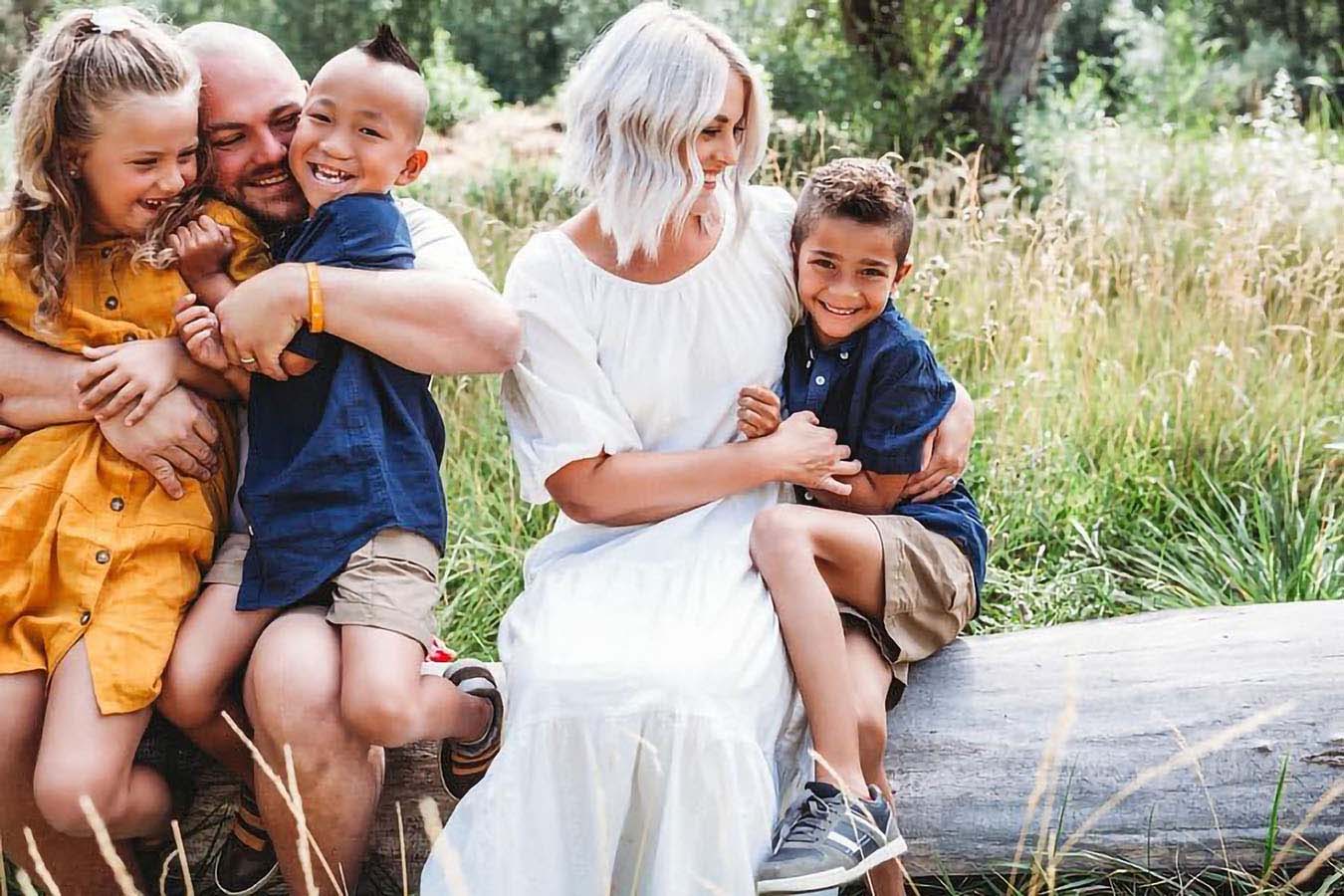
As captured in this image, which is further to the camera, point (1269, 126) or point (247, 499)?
point (1269, 126)

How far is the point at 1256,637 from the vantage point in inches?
108

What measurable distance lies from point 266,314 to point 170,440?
1.05 ft

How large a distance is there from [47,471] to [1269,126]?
4.98 m

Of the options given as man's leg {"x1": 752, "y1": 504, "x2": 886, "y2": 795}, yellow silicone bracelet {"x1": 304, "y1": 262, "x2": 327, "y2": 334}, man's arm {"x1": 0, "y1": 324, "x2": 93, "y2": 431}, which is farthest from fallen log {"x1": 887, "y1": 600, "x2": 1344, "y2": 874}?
man's arm {"x1": 0, "y1": 324, "x2": 93, "y2": 431}

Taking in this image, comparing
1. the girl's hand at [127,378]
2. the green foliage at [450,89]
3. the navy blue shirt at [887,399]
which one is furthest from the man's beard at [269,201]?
the green foliage at [450,89]

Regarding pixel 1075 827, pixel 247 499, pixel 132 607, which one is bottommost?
pixel 1075 827

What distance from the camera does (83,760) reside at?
2336 mm

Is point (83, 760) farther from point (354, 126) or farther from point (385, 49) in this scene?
point (385, 49)

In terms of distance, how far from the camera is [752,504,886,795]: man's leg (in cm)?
242

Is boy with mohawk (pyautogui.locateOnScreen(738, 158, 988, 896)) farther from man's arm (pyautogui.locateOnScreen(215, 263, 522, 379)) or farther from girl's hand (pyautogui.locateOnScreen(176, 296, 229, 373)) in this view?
girl's hand (pyautogui.locateOnScreen(176, 296, 229, 373))

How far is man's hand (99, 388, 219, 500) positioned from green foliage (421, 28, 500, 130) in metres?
8.52

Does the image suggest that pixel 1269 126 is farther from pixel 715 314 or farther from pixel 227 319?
pixel 227 319

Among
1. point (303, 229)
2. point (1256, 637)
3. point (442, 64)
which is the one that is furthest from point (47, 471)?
point (442, 64)

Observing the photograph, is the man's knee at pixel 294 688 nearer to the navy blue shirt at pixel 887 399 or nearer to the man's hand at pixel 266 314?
the man's hand at pixel 266 314
